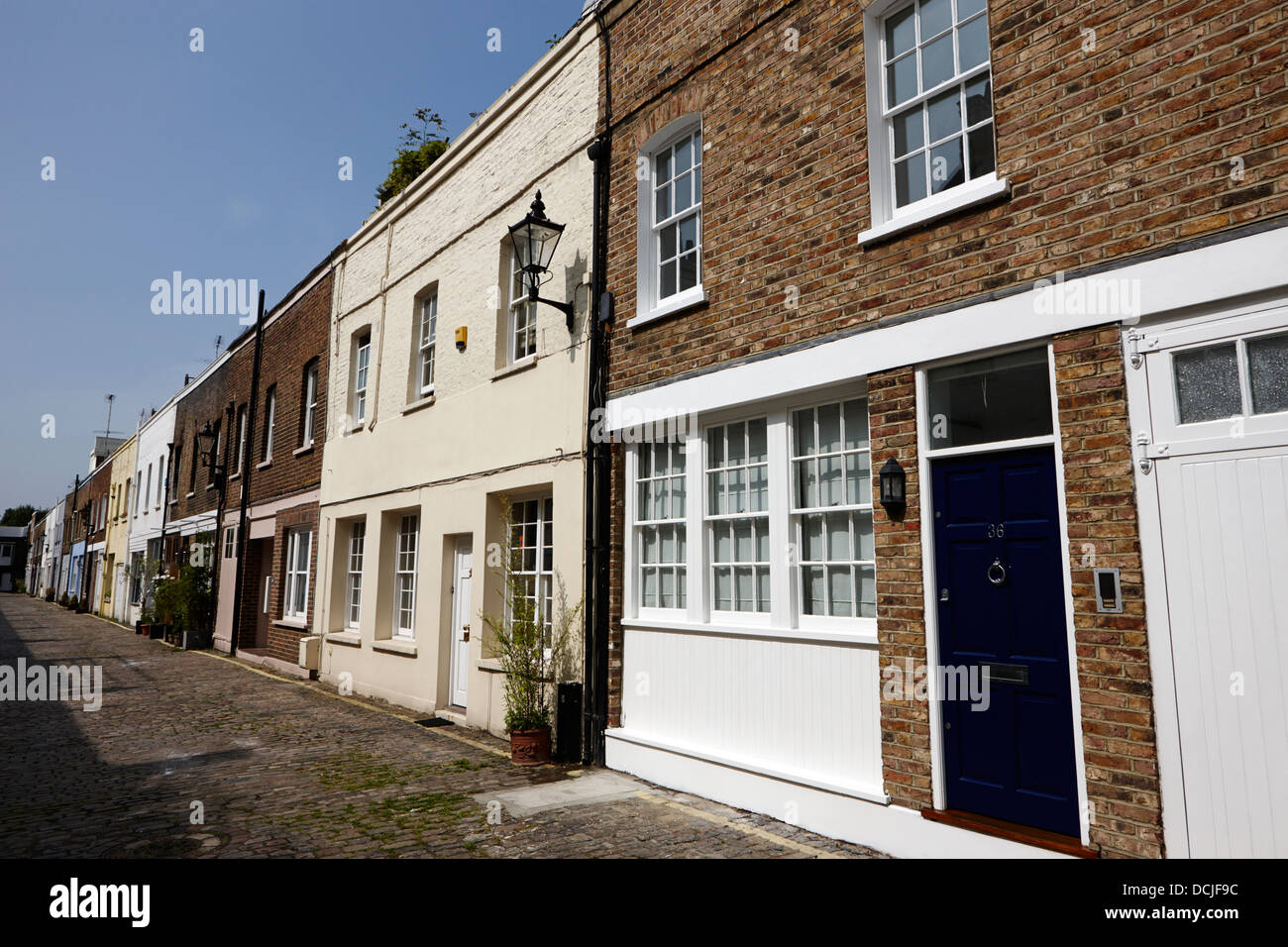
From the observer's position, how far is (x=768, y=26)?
269 inches

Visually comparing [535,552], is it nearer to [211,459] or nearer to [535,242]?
[535,242]

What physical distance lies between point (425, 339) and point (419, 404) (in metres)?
1.31

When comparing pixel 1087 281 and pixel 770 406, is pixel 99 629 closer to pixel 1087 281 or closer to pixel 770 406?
pixel 770 406

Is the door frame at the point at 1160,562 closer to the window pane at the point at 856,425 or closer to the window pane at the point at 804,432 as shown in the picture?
the window pane at the point at 856,425

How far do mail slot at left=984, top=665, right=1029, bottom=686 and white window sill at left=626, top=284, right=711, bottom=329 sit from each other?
383cm

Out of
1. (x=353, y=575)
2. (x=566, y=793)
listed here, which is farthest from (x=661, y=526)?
(x=353, y=575)

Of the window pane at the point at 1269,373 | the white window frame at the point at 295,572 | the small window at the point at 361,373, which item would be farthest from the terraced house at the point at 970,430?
the white window frame at the point at 295,572

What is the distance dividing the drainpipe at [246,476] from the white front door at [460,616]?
9.56 m

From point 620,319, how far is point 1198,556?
547cm

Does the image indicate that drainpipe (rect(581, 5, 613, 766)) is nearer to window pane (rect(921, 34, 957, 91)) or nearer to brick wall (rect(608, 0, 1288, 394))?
brick wall (rect(608, 0, 1288, 394))

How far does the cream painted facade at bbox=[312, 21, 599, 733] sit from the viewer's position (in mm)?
9039

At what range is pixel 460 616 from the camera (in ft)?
35.1
